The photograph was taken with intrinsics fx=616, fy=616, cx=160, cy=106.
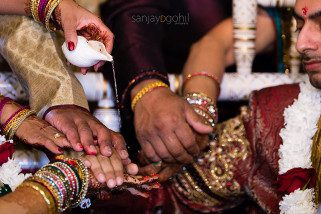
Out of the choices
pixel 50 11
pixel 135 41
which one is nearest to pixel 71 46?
pixel 50 11

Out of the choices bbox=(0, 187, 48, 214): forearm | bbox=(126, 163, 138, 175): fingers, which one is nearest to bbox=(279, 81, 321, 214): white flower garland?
bbox=(126, 163, 138, 175): fingers

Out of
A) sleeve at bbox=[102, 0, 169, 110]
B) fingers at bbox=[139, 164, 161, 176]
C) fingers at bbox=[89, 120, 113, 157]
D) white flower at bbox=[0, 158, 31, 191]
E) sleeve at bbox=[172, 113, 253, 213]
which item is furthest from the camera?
sleeve at bbox=[102, 0, 169, 110]

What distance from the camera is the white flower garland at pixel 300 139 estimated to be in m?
1.81

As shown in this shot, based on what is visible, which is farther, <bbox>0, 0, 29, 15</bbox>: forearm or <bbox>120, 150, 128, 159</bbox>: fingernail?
<bbox>0, 0, 29, 15</bbox>: forearm

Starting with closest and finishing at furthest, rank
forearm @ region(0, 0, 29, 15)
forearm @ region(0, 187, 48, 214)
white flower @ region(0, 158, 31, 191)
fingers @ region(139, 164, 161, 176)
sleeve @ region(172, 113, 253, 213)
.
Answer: forearm @ region(0, 187, 48, 214) → white flower @ region(0, 158, 31, 191) → forearm @ region(0, 0, 29, 15) → fingers @ region(139, 164, 161, 176) → sleeve @ region(172, 113, 253, 213)

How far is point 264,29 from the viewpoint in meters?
2.42

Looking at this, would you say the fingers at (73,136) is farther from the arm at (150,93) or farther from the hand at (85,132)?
the arm at (150,93)

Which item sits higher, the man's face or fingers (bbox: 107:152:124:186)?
the man's face

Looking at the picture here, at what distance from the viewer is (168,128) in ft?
6.12

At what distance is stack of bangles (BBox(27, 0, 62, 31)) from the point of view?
5.43 feet

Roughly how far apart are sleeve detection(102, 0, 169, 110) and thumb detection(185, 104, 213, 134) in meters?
0.21

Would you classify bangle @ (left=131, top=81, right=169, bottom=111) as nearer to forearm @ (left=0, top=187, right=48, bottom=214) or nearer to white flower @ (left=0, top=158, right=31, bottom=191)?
white flower @ (left=0, top=158, right=31, bottom=191)

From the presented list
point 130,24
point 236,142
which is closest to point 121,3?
point 130,24

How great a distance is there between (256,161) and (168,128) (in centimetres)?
32
